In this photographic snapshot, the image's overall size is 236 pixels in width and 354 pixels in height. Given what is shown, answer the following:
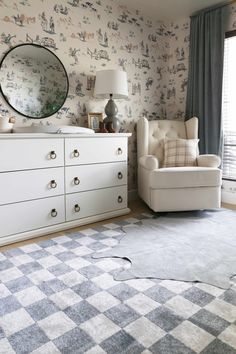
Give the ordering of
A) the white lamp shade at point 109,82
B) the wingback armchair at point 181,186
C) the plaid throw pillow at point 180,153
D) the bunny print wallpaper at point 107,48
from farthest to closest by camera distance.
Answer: the plaid throw pillow at point 180,153, the white lamp shade at point 109,82, the wingback armchair at point 181,186, the bunny print wallpaper at point 107,48

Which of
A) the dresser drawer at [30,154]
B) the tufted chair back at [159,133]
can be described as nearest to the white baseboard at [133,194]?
the tufted chair back at [159,133]

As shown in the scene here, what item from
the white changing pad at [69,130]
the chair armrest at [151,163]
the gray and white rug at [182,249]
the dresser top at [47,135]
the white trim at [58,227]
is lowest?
the gray and white rug at [182,249]

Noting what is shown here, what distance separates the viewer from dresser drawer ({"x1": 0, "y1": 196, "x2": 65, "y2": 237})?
2.19 metres

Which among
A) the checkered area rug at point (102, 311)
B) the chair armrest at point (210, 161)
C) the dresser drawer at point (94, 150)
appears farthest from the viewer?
the chair armrest at point (210, 161)

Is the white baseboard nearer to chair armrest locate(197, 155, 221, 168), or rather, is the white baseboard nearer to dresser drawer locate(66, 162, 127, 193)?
dresser drawer locate(66, 162, 127, 193)

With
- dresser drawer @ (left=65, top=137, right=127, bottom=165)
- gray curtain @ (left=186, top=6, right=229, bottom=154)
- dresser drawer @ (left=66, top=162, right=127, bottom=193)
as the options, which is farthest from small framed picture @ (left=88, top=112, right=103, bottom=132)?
gray curtain @ (left=186, top=6, right=229, bottom=154)

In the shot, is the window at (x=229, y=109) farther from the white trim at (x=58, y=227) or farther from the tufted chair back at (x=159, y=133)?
the white trim at (x=58, y=227)

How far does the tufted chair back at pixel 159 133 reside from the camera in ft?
10.9

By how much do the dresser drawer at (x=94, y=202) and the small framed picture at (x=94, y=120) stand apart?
0.70 m

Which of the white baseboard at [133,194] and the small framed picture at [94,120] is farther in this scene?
the white baseboard at [133,194]

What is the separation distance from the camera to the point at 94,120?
3.06 metres

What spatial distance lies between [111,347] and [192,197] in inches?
74.9

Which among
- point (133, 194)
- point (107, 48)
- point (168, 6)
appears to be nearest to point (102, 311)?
point (133, 194)

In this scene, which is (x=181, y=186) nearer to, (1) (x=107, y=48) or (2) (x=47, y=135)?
(2) (x=47, y=135)
